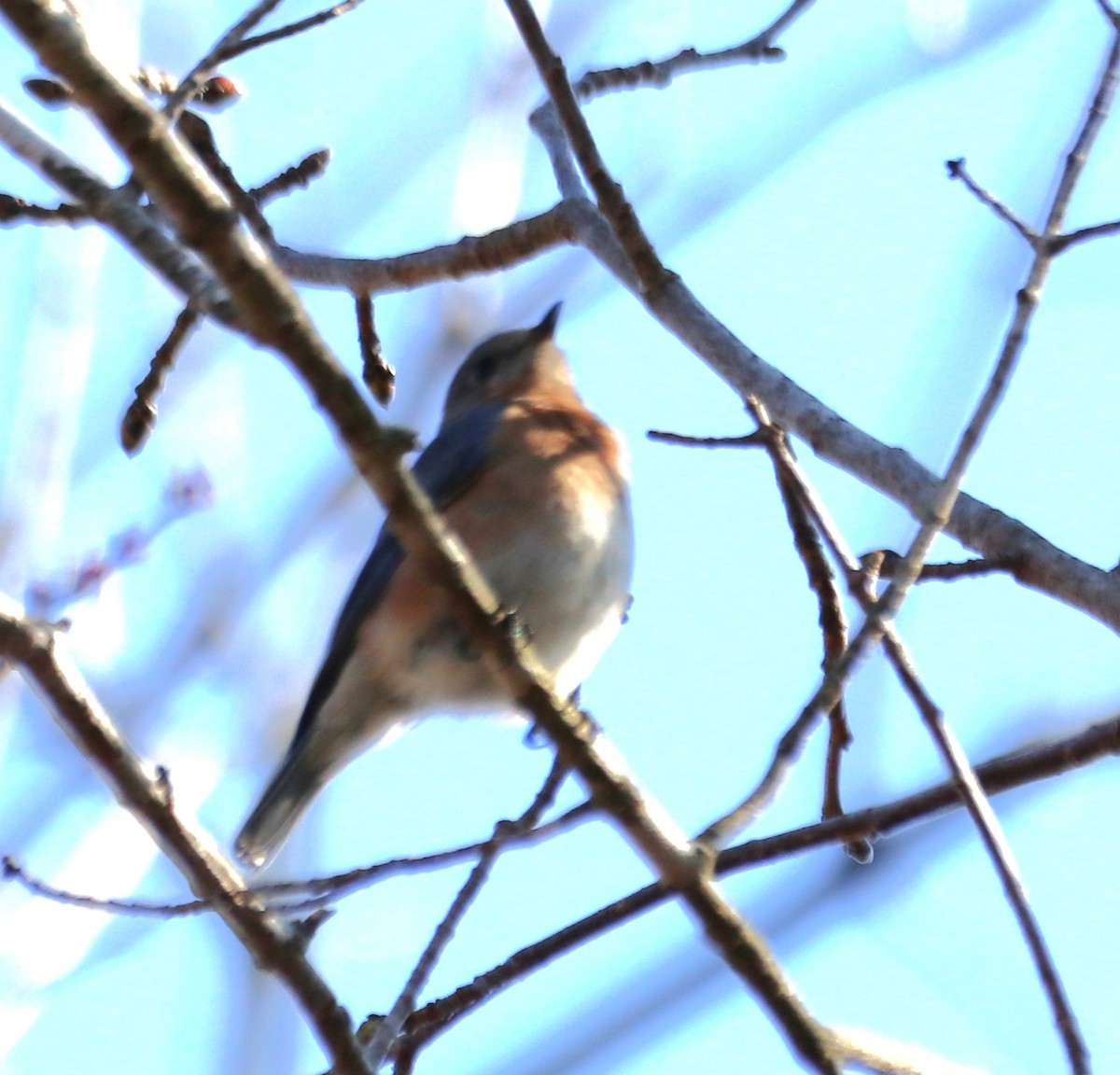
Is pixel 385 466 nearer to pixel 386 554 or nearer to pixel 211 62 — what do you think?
pixel 211 62

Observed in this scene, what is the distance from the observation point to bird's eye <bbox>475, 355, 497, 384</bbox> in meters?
5.48

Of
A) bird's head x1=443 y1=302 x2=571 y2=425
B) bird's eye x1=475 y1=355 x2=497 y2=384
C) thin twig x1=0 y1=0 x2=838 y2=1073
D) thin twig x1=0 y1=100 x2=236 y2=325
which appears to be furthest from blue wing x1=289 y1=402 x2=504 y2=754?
thin twig x1=0 y1=100 x2=236 y2=325

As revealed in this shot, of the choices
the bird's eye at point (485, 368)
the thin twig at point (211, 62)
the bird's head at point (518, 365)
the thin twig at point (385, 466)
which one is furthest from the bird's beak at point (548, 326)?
the thin twig at point (385, 466)

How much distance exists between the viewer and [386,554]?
4.46 meters

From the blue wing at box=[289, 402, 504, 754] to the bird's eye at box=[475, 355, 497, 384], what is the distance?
0.70 m

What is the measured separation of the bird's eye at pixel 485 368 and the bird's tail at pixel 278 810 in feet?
6.13

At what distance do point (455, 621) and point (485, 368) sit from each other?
5.68 feet

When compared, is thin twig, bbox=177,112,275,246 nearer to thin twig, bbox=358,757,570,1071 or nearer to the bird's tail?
thin twig, bbox=358,757,570,1071

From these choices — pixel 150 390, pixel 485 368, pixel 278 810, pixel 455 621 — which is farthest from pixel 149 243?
pixel 485 368

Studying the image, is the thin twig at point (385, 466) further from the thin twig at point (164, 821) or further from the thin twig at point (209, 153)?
the thin twig at point (209, 153)

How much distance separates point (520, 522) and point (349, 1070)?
2.46 metres

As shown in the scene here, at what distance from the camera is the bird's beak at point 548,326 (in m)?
5.44

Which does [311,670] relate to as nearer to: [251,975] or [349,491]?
[349,491]

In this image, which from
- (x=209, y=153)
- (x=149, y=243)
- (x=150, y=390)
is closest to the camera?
(x=149, y=243)
